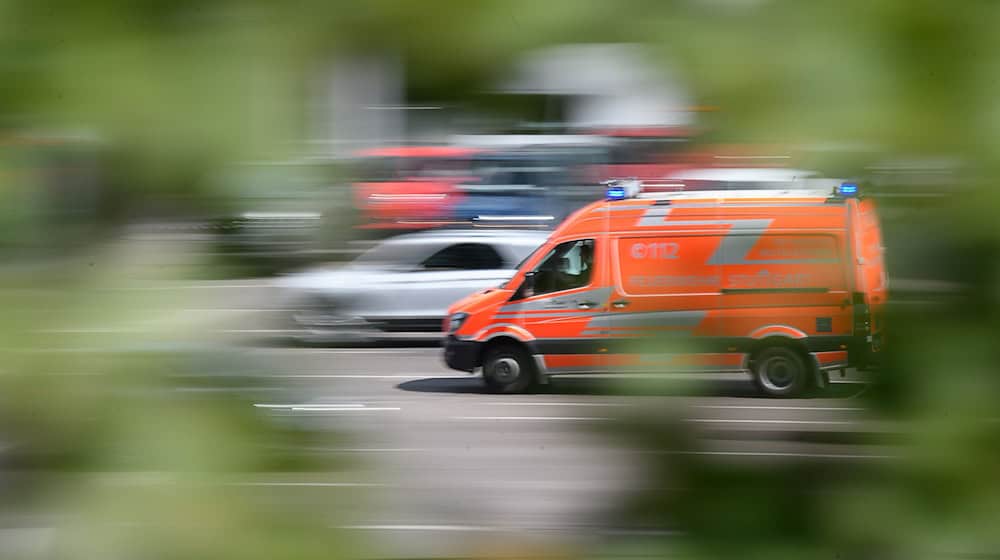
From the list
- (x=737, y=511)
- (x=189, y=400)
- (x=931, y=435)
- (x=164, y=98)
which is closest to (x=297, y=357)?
(x=189, y=400)

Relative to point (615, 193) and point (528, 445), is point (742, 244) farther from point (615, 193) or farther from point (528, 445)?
point (528, 445)

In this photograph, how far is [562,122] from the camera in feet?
2.28

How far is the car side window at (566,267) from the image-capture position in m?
0.96

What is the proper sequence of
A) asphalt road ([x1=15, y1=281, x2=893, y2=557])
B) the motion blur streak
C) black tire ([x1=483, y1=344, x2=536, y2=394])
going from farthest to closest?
1. black tire ([x1=483, y1=344, x2=536, y2=394])
2. asphalt road ([x1=15, y1=281, x2=893, y2=557])
3. the motion blur streak

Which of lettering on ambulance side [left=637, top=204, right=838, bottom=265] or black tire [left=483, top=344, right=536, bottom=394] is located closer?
lettering on ambulance side [left=637, top=204, right=838, bottom=265]

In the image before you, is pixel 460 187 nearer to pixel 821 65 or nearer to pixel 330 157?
pixel 330 157

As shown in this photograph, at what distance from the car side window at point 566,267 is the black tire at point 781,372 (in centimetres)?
20

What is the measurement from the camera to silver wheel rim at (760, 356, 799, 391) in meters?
0.69

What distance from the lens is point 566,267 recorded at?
116cm

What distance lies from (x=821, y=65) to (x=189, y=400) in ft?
1.42

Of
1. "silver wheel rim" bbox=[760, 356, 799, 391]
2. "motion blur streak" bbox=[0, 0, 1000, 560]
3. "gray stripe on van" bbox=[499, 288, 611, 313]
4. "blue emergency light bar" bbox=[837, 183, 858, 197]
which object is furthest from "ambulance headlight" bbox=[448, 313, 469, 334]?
"blue emergency light bar" bbox=[837, 183, 858, 197]

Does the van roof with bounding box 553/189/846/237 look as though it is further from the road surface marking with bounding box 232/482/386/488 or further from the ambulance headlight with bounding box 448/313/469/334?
the ambulance headlight with bounding box 448/313/469/334

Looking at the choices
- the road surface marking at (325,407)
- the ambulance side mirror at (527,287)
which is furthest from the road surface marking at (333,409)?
the ambulance side mirror at (527,287)

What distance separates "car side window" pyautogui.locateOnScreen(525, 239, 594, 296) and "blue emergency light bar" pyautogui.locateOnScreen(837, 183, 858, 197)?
0.90 feet
